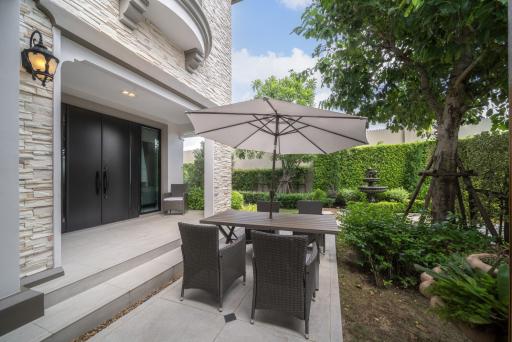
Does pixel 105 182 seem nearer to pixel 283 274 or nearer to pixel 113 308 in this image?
pixel 113 308

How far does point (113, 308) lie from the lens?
94.9 inches

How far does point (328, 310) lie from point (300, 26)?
4777 mm

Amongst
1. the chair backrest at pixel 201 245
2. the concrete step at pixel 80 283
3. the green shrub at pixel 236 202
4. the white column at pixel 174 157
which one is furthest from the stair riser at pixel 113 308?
the green shrub at pixel 236 202

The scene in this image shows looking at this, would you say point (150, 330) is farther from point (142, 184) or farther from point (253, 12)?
point (253, 12)

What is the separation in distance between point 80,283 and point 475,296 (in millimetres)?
3692

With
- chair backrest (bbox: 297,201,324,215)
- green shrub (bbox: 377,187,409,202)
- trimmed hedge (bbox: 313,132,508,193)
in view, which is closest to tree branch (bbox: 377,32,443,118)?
chair backrest (bbox: 297,201,324,215)

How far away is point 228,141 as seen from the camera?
3854mm

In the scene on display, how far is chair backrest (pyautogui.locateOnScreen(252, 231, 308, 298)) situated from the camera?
206 centimetres

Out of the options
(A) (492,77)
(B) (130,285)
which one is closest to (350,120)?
(A) (492,77)

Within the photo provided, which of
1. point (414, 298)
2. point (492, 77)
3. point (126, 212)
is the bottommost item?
point (414, 298)

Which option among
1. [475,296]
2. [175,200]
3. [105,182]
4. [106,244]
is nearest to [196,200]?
[175,200]

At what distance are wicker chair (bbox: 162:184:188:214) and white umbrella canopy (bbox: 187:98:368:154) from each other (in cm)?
380

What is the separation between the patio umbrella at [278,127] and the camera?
2.66m

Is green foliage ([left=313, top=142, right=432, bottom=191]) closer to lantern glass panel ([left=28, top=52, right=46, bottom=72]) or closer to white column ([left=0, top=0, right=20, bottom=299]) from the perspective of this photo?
lantern glass panel ([left=28, top=52, right=46, bottom=72])
